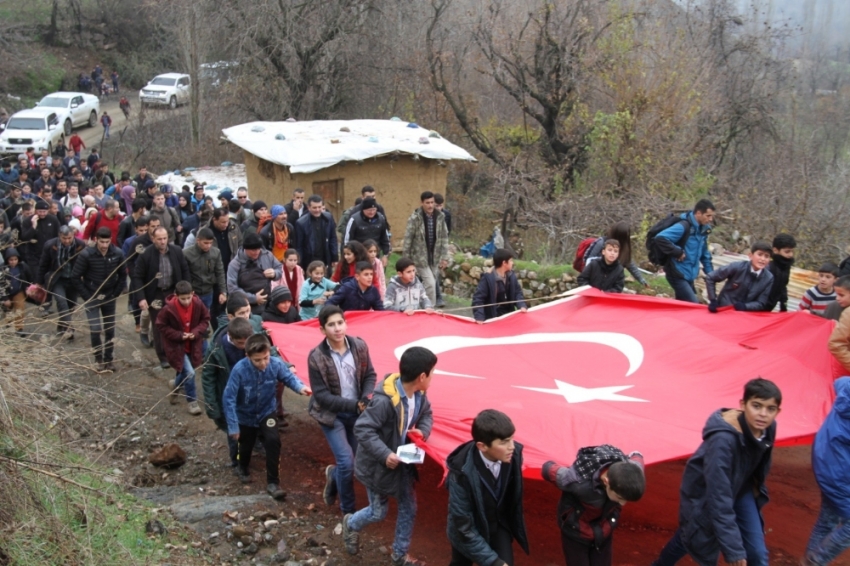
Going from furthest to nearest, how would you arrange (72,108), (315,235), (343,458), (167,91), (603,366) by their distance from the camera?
(167,91)
(72,108)
(315,235)
(603,366)
(343,458)

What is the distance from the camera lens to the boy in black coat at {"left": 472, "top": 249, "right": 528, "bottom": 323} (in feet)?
27.7

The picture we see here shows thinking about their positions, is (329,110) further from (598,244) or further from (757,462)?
(757,462)

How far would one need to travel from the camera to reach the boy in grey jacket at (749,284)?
8195mm

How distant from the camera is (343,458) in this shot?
608 cm

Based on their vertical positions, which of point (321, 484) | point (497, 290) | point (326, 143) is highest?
point (326, 143)

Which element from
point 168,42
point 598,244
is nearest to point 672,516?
point 598,244

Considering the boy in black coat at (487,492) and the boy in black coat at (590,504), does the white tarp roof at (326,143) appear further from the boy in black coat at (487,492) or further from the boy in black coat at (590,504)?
the boy in black coat at (590,504)

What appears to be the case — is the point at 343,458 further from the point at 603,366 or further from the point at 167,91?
the point at 167,91

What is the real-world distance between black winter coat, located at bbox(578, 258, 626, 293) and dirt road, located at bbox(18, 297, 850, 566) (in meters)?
2.29

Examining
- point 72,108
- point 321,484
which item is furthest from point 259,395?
point 72,108

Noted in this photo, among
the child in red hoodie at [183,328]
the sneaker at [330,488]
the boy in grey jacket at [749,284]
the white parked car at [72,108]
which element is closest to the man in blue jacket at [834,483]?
the boy in grey jacket at [749,284]

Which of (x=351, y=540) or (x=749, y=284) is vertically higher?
(x=749, y=284)

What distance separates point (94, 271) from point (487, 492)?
6791mm

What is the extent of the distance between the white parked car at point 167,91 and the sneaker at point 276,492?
30570mm
